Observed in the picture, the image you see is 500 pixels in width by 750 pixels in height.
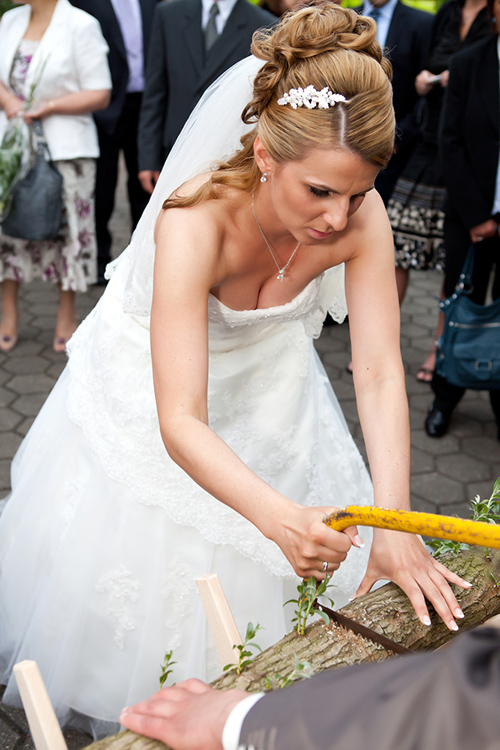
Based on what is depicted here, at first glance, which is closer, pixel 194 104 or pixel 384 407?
pixel 384 407

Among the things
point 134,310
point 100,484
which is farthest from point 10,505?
point 134,310

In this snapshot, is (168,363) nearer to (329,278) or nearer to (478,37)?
(329,278)

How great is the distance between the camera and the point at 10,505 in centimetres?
257

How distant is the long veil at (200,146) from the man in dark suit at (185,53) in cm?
187

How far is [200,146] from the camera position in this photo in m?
2.14

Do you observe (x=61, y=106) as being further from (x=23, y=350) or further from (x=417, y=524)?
(x=417, y=524)

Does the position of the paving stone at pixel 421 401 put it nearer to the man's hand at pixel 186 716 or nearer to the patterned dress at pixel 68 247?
the patterned dress at pixel 68 247

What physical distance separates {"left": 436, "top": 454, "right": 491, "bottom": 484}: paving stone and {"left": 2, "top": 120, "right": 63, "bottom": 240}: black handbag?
2.49 m

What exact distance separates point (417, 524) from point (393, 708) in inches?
16.0

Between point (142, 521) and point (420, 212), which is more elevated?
point (142, 521)

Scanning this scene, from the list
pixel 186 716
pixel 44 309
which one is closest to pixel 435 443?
pixel 44 309


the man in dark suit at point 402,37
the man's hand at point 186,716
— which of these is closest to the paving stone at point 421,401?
the man in dark suit at point 402,37

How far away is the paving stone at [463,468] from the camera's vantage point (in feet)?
12.3

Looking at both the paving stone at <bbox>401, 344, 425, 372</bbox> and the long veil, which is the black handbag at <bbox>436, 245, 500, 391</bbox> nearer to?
the paving stone at <bbox>401, 344, 425, 372</bbox>
